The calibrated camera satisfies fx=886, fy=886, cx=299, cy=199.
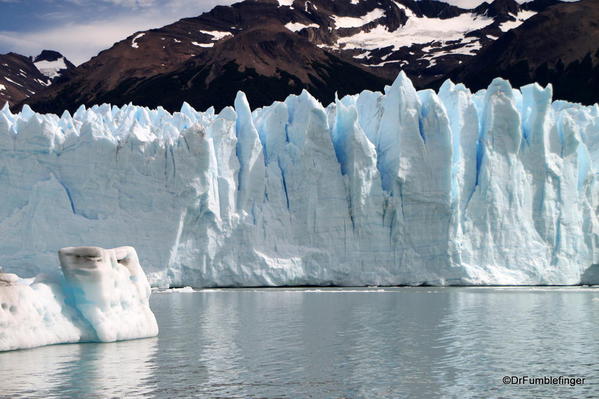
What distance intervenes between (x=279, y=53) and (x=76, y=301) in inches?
2585

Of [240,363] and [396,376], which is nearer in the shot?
[396,376]

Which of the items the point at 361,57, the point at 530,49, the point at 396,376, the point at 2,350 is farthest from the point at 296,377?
the point at 361,57

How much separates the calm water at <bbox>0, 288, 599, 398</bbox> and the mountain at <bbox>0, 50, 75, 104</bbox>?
7802 cm

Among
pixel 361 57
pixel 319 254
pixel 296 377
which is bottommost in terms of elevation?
pixel 296 377

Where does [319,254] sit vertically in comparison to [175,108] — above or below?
below

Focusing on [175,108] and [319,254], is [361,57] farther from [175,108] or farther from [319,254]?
[319,254]

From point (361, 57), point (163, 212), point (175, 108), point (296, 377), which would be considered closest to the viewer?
point (296, 377)

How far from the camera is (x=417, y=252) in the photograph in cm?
2734

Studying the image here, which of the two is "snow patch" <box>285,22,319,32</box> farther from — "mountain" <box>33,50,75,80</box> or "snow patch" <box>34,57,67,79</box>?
"mountain" <box>33,50,75,80</box>

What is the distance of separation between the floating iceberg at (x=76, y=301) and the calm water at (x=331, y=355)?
1.04ft

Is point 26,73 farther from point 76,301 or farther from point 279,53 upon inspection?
point 76,301

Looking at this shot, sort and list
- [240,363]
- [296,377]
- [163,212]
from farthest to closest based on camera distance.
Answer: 1. [163,212]
2. [240,363]
3. [296,377]

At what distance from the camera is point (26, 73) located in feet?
390

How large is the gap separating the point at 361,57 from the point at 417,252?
7763cm
